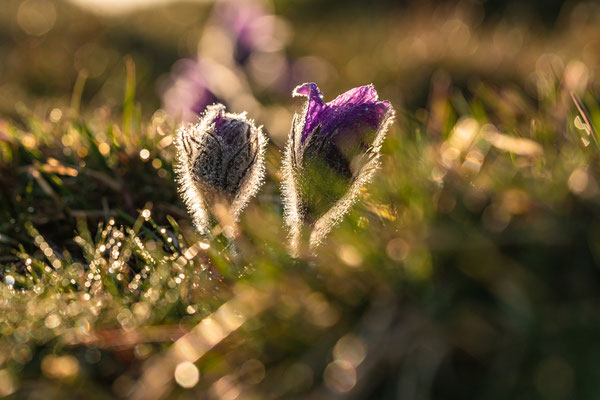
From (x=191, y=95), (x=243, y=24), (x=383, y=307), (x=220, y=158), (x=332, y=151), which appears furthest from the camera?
(x=243, y=24)

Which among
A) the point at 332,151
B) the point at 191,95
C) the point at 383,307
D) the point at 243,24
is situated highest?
the point at 243,24

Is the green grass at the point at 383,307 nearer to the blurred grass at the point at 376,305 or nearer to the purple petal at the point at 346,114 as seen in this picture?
the blurred grass at the point at 376,305

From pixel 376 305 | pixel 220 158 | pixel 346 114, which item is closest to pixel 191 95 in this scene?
pixel 220 158

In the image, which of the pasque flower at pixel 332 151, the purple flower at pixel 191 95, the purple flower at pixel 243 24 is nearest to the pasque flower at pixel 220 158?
the pasque flower at pixel 332 151

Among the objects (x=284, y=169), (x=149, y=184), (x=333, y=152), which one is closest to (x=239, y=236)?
(x=284, y=169)

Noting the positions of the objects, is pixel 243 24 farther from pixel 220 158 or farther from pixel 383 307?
pixel 383 307

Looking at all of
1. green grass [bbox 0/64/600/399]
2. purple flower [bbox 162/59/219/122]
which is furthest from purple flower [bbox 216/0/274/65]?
green grass [bbox 0/64/600/399]
